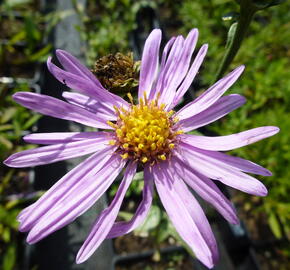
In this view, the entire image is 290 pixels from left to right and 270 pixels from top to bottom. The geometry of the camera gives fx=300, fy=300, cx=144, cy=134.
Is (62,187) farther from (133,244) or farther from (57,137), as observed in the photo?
(133,244)

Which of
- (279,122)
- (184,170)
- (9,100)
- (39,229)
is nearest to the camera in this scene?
(39,229)

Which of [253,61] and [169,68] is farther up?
[169,68]

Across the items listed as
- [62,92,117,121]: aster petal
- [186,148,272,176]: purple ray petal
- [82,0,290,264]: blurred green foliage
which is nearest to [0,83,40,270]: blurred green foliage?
[82,0,290,264]: blurred green foliage

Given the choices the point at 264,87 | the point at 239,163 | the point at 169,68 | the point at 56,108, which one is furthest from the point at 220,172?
the point at 264,87

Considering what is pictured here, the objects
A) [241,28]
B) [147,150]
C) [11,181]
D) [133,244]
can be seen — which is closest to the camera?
[241,28]

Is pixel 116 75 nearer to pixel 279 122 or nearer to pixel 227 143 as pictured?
pixel 227 143

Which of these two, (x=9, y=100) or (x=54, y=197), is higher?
(x=9, y=100)

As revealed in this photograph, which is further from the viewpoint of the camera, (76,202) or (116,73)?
(116,73)

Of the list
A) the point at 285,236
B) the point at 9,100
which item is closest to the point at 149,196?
the point at 285,236
